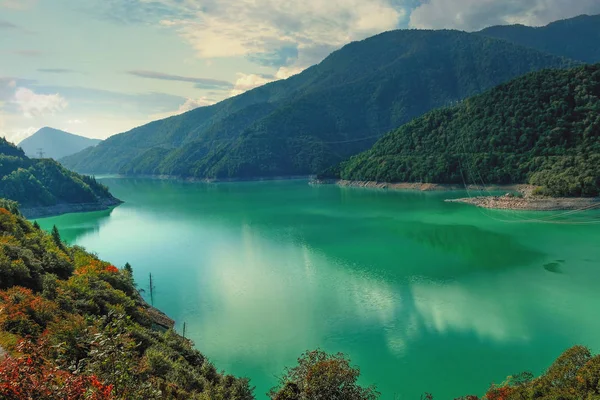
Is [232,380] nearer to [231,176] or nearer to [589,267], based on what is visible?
[589,267]

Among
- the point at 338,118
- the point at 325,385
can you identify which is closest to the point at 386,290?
the point at 325,385

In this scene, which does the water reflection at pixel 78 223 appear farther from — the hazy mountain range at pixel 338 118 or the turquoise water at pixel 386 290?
the hazy mountain range at pixel 338 118

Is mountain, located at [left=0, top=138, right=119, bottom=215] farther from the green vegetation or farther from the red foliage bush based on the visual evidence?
the red foliage bush

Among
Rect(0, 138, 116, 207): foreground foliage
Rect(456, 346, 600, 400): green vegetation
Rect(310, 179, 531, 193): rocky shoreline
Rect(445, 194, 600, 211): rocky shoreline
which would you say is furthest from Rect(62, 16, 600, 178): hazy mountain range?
Rect(456, 346, 600, 400): green vegetation

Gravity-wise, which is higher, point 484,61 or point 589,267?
point 484,61

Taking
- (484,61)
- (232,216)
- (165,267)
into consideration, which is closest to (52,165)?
(232,216)

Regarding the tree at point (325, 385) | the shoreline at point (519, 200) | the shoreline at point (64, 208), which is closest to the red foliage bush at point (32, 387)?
the tree at point (325, 385)
